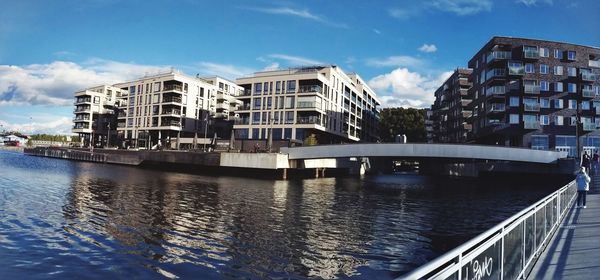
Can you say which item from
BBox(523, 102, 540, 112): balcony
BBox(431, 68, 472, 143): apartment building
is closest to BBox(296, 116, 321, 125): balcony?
BBox(523, 102, 540, 112): balcony

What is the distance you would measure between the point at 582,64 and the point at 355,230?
243ft

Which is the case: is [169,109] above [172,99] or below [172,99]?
below

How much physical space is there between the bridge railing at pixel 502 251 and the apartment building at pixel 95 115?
404 ft

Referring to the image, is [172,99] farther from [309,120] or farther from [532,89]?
[532,89]

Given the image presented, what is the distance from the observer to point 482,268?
5.62m


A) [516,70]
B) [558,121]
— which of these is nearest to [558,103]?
[558,121]

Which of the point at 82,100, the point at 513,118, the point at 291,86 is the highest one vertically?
the point at 82,100

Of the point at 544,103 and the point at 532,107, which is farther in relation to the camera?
the point at 544,103

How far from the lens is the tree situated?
11619cm

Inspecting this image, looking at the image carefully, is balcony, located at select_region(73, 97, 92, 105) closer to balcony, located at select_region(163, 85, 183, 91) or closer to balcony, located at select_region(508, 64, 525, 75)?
balcony, located at select_region(163, 85, 183, 91)

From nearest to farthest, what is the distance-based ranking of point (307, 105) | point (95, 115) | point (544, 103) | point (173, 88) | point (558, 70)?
point (544, 103), point (558, 70), point (307, 105), point (173, 88), point (95, 115)

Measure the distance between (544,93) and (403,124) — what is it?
47660 millimetres

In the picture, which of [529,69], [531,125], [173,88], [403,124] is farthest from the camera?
[403,124]

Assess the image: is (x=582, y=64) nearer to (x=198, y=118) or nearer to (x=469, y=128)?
(x=469, y=128)
